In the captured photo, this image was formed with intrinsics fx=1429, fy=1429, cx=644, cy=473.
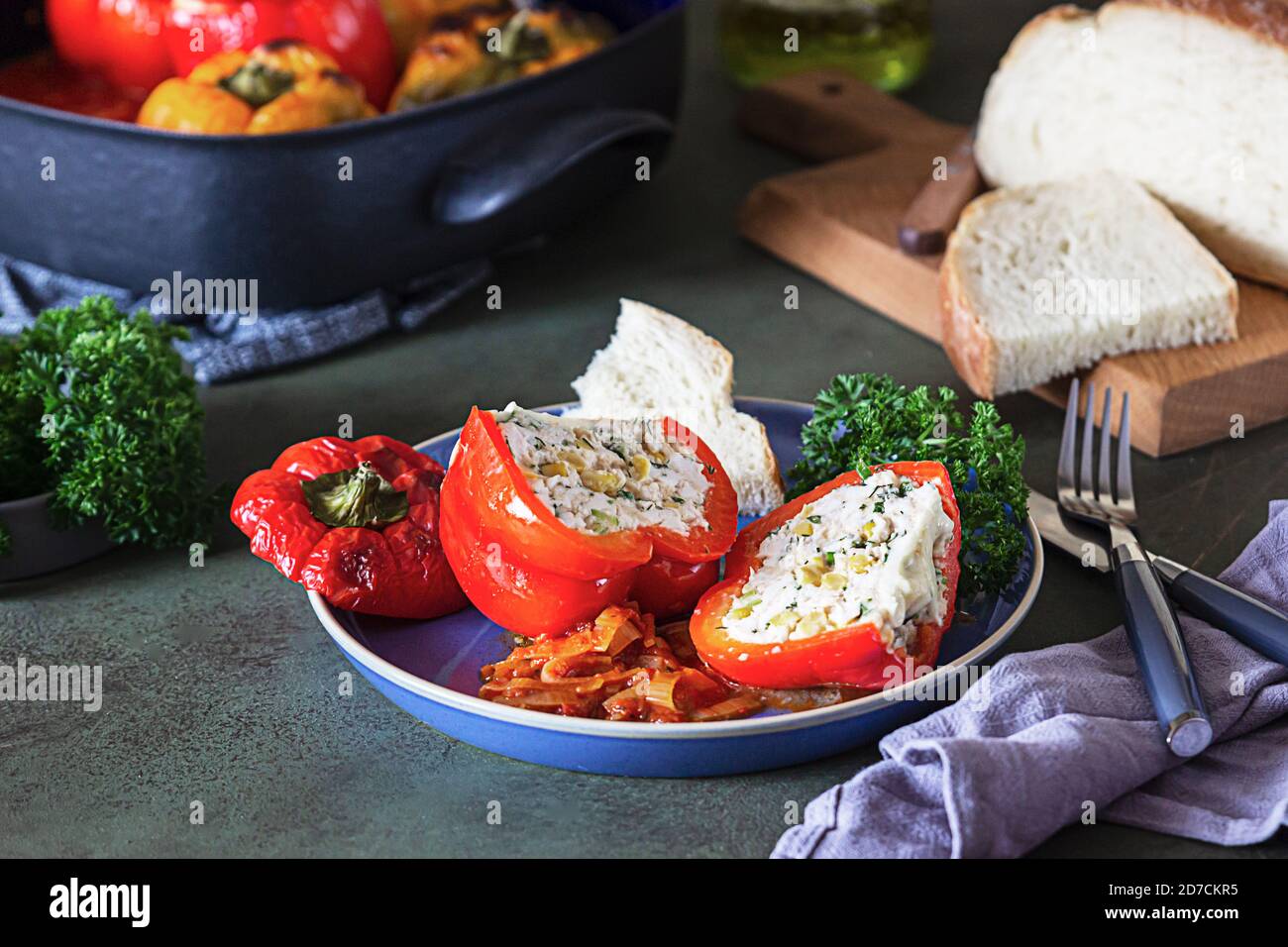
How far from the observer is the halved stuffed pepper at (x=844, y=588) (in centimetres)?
129

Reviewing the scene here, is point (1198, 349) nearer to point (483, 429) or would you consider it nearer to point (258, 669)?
point (483, 429)

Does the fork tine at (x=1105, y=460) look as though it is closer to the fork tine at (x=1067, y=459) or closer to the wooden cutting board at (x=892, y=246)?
the fork tine at (x=1067, y=459)

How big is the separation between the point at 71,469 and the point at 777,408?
34.1 inches

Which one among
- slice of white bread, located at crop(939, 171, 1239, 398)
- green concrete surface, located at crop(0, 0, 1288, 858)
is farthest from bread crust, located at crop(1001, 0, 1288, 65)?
green concrete surface, located at crop(0, 0, 1288, 858)

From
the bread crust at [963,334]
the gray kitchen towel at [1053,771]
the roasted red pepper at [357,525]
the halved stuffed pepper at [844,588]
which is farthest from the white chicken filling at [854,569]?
the bread crust at [963,334]

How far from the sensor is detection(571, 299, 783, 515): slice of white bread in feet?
5.59

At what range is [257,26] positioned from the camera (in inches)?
88.0

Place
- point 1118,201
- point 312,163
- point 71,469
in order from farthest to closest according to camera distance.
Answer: point 1118,201 → point 312,163 → point 71,469

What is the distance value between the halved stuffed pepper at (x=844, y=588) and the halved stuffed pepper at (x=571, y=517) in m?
0.06

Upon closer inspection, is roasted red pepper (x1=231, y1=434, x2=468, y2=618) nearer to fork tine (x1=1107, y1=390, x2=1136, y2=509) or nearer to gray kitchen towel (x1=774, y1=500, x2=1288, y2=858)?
gray kitchen towel (x1=774, y1=500, x2=1288, y2=858)

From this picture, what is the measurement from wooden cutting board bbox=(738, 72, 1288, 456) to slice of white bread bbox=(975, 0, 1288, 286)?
117 mm

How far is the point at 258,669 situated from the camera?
1.55m

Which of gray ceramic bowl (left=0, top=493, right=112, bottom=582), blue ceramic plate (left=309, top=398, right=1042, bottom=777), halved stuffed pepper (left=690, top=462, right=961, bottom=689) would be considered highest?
halved stuffed pepper (left=690, top=462, right=961, bottom=689)

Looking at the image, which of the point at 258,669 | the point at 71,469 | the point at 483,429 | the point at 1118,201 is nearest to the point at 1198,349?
the point at 1118,201
